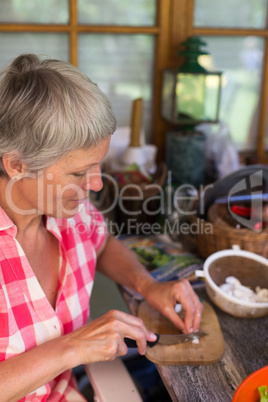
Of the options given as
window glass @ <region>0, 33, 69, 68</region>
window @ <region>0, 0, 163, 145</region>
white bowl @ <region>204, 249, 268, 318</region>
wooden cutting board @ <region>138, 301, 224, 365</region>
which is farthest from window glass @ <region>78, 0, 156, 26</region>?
wooden cutting board @ <region>138, 301, 224, 365</region>

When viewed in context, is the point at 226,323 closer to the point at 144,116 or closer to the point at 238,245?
the point at 238,245

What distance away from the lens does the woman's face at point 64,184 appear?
0.96 m

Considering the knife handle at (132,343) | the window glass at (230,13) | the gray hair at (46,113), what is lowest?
the knife handle at (132,343)

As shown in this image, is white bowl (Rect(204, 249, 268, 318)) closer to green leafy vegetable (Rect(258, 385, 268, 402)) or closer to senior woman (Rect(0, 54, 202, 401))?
senior woman (Rect(0, 54, 202, 401))

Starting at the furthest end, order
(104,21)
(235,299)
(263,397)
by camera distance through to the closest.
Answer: (104,21), (235,299), (263,397)

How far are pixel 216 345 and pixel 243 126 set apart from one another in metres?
1.29

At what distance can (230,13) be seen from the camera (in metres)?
1.93

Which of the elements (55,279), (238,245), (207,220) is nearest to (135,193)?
(207,220)

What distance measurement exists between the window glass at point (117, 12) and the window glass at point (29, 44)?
0.12 metres

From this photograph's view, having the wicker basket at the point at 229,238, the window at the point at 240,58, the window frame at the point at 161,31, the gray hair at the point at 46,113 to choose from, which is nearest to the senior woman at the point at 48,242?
the gray hair at the point at 46,113

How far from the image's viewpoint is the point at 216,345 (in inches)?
42.2

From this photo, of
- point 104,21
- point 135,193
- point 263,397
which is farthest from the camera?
point 104,21

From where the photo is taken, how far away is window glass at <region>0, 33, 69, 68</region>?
1.82 m

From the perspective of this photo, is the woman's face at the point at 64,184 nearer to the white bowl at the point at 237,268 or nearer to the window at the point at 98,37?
the white bowl at the point at 237,268
